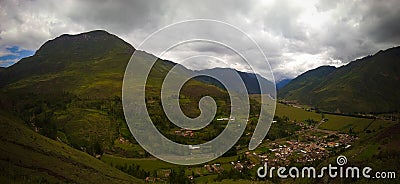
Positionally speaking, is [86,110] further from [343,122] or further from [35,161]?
[343,122]

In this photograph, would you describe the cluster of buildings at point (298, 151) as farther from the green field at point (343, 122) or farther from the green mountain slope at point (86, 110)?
the green mountain slope at point (86, 110)

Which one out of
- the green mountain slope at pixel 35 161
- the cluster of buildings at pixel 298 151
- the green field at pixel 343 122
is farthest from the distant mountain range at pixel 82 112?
the green field at pixel 343 122

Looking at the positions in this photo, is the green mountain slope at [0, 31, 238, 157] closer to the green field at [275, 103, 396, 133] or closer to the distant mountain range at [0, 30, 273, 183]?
the distant mountain range at [0, 30, 273, 183]

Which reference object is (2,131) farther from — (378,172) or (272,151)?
(272,151)

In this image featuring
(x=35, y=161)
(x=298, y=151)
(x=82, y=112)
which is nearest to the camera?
(x=35, y=161)

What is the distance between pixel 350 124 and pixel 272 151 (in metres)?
75.7

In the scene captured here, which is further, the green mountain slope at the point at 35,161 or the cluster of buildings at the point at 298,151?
the cluster of buildings at the point at 298,151

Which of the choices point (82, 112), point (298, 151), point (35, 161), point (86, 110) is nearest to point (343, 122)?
point (298, 151)

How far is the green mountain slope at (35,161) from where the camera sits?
119 ft

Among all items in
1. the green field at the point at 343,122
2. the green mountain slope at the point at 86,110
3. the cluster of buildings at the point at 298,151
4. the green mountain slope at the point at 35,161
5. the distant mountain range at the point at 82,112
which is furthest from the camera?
the green field at the point at 343,122

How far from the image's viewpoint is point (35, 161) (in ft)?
144

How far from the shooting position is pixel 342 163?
54.6 metres

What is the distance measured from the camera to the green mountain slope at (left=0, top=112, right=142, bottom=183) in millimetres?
36194

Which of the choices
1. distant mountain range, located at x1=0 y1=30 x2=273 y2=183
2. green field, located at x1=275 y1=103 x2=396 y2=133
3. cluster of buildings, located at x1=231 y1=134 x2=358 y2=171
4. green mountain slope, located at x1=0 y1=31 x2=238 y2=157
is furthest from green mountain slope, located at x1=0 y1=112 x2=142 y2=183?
green field, located at x1=275 y1=103 x2=396 y2=133
